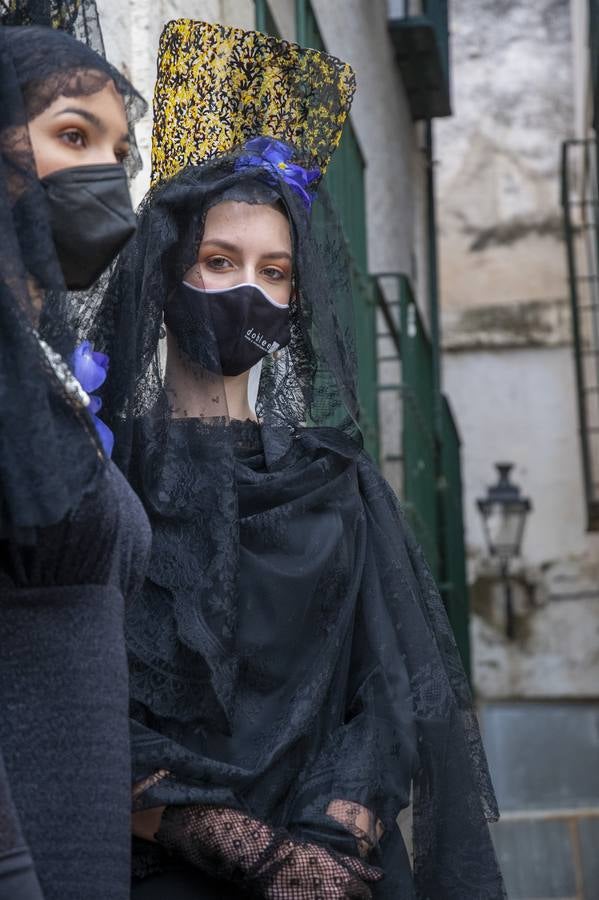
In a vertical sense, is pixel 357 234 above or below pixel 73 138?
below

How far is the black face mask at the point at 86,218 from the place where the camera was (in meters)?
2.07

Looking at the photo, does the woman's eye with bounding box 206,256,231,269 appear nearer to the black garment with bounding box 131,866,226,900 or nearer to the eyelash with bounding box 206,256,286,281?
the eyelash with bounding box 206,256,286,281

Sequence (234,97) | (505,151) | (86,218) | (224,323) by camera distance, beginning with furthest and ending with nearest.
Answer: (505,151) < (234,97) < (224,323) < (86,218)

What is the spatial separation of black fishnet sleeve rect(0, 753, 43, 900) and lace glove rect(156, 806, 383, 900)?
0.62 metres

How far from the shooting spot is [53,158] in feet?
6.96

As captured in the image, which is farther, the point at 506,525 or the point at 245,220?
the point at 506,525

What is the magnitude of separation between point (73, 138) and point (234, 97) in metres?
0.97

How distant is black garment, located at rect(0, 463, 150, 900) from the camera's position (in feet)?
6.28

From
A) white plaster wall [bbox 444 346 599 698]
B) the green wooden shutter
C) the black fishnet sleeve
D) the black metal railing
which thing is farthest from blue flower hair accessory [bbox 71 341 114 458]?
white plaster wall [bbox 444 346 599 698]

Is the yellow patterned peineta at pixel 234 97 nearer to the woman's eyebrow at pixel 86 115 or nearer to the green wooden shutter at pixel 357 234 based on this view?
the woman's eyebrow at pixel 86 115

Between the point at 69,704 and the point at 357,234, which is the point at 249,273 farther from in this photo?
the point at 357,234

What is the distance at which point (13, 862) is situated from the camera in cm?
172

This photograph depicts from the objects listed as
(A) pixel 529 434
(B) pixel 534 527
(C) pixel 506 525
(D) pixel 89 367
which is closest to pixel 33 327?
(D) pixel 89 367

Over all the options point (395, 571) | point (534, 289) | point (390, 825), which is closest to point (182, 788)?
point (390, 825)
